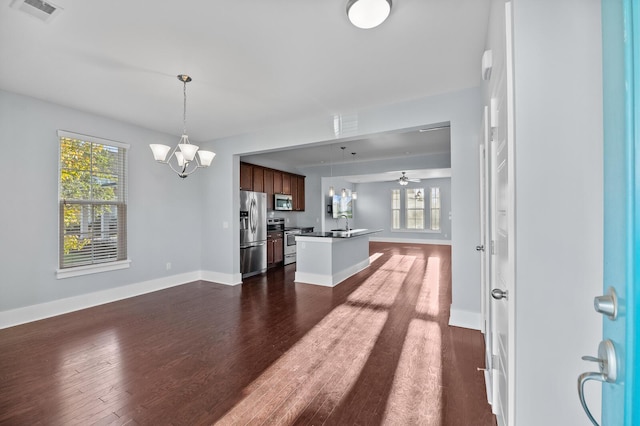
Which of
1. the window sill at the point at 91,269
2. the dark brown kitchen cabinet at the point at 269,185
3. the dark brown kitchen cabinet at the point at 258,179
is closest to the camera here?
the window sill at the point at 91,269

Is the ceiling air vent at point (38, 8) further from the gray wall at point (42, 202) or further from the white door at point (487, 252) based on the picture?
the white door at point (487, 252)

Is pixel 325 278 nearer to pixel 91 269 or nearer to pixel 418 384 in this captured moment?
pixel 418 384

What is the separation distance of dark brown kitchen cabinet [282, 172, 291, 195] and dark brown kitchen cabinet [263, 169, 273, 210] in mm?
547

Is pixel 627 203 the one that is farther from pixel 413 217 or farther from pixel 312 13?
pixel 413 217

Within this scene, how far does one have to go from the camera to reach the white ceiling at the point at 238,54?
6.50 feet

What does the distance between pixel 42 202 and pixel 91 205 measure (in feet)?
1.67

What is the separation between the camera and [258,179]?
648cm

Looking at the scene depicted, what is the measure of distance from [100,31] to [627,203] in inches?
126

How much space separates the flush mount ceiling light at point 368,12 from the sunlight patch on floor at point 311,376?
2678 millimetres

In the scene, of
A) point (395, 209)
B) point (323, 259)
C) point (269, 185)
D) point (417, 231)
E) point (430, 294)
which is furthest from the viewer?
point (395, 209)

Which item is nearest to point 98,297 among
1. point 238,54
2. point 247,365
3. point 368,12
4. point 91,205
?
point 91,205

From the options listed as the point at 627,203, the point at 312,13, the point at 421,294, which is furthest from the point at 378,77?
the point at 421,294

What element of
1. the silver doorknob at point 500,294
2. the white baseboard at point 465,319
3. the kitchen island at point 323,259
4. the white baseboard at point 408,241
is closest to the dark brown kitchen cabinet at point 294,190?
the kitchen island at point 323,259

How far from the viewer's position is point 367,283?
5012 mm
